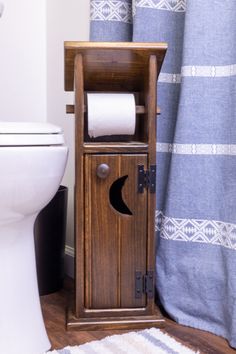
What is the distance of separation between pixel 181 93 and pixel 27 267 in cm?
58

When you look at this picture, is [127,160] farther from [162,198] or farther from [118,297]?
[118,297]

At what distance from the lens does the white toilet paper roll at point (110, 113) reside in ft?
3.57

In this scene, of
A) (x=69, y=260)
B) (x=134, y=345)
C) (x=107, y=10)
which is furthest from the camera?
(x=69, y=260)

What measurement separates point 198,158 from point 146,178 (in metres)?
0.15

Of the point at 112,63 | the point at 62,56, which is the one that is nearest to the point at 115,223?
the point at 112,63

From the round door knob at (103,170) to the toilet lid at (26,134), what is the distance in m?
0.17

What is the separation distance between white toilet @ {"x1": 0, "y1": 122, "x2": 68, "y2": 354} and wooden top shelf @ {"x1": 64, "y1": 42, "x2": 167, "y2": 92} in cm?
22

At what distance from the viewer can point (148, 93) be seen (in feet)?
3.64

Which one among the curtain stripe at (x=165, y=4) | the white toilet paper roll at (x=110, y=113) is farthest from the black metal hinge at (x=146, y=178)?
the curtain stripe at (x=165, y=4)

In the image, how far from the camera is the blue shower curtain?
1086mm

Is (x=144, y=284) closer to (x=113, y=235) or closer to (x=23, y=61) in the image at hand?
(x=113, y=235)

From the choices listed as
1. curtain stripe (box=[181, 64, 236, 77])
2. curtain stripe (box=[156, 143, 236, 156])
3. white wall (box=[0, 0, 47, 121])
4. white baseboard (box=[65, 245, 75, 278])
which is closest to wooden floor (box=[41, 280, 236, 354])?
white baseboard (box=[65, 245, 75, 278])

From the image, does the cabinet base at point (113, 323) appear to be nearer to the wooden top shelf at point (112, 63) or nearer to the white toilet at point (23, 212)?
the white toilet at point (23, 212)

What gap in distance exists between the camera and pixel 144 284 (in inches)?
44.7
